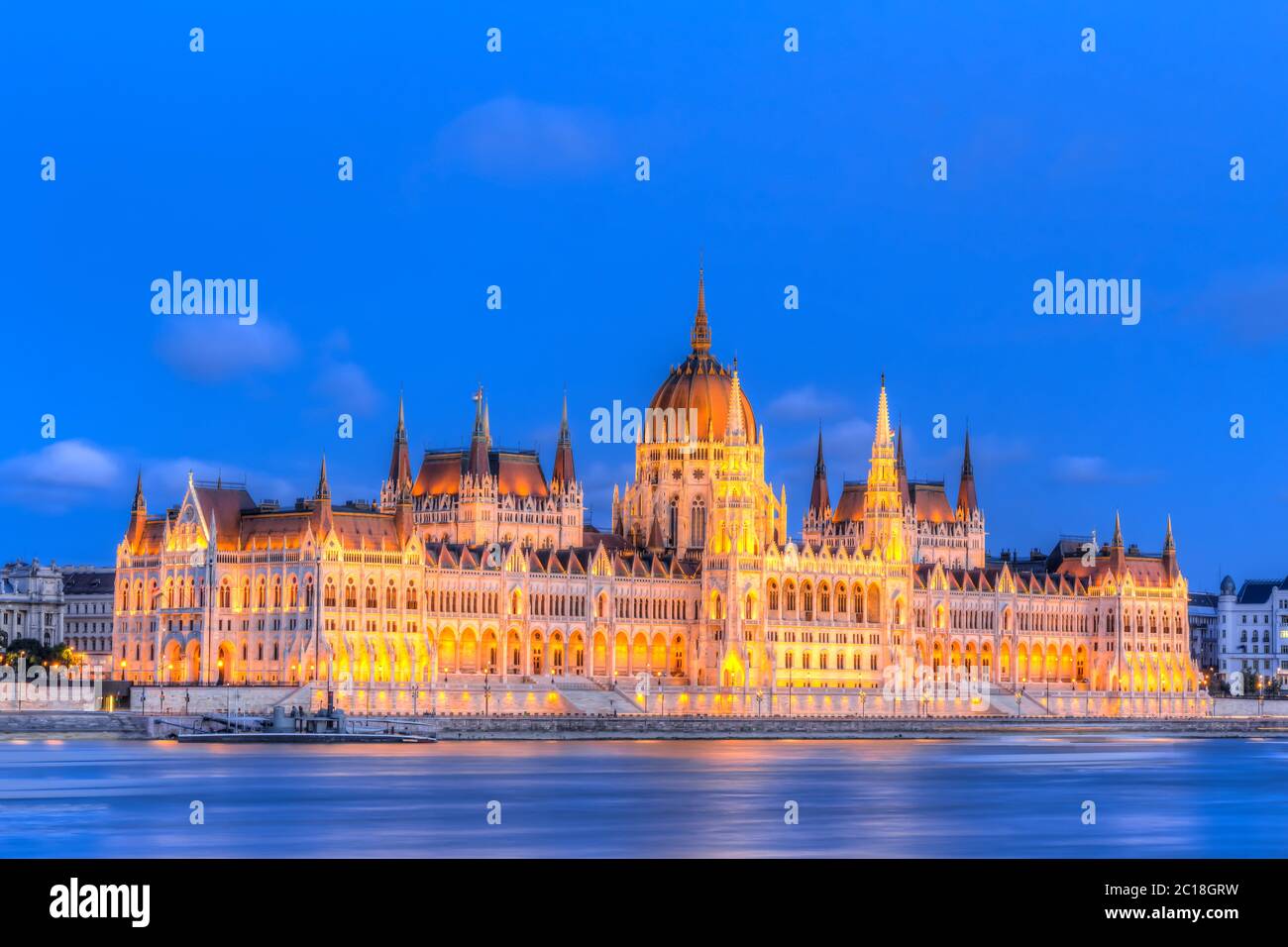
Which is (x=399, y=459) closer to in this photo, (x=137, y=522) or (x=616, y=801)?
(x=137, y=522)

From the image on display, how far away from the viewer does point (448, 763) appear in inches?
4439

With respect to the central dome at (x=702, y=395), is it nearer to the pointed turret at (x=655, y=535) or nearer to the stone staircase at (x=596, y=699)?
the pointed turret at (x=655, y=535)

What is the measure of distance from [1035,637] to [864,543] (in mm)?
18630

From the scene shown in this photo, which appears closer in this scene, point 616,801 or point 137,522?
point 616,801

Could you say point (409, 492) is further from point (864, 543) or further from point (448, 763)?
point (448, 763)

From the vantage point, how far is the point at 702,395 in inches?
7662

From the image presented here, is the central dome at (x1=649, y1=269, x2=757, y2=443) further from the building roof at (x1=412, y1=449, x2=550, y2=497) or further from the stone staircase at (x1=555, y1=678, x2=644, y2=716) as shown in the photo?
the stone staircase at (x1=555, y1=678, x2=644, y2=716)

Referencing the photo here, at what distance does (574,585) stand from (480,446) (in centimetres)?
1379

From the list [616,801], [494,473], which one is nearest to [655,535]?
[494,473]

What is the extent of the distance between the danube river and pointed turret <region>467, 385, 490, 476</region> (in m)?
47.2

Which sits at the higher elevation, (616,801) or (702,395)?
(702,395)

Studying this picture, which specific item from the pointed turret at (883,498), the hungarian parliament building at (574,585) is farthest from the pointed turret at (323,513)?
the pointed turret at (883,498)

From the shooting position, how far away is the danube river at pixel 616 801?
71625 mm
